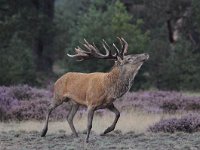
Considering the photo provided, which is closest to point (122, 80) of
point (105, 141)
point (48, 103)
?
point (105, 141)

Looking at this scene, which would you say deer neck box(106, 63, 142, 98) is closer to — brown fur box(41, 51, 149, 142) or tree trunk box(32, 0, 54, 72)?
brown fur box(41, 51, 149, 142)

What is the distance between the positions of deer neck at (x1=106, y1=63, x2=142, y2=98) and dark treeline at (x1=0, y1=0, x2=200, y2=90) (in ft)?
53.9

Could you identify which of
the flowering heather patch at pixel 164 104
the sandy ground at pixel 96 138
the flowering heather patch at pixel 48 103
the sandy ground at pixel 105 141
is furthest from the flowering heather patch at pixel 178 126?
the flowering heather patch at pixel 164 104

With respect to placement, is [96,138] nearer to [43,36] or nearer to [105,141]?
[105,141]

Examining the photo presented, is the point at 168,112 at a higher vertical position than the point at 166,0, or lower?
lower

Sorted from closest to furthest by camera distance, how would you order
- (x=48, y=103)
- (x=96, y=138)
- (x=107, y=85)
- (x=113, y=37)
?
1. (x=107, y=85)
2. (x=96, y=138)
3. (x=48, y=103)
4. (x=113, y=37)

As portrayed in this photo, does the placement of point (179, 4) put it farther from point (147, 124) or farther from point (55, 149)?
point (55, 149)

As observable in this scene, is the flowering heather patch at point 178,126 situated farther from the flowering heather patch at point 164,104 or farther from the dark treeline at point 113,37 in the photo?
the dark treeline at point 113,37

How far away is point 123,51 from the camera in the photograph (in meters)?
13.1

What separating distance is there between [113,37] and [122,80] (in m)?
19.1

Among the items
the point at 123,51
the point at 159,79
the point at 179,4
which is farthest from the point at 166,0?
the point at 123,51

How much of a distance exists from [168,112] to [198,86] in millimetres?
11829

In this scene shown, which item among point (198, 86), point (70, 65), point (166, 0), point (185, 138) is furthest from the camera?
point (166, 0)

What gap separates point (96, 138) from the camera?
13258 mm
